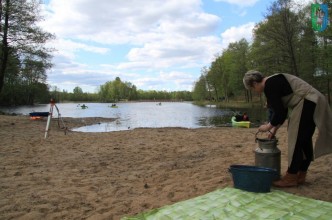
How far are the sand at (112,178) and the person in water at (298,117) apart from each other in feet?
1.36

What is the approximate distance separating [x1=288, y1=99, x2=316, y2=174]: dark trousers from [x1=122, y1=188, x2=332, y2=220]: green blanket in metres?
0.54

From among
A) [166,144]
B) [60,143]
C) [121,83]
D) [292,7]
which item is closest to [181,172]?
[166,144]

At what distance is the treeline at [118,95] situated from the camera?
156637 mm

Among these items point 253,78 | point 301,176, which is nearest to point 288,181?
point 301,176

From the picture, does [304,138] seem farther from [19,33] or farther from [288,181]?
[19,33]

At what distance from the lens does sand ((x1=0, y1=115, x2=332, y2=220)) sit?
14.8ft

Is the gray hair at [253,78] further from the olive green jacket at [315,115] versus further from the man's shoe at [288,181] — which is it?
the man's shoe at [288,181]

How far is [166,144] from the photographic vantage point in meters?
10.6

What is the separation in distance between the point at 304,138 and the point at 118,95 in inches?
6117

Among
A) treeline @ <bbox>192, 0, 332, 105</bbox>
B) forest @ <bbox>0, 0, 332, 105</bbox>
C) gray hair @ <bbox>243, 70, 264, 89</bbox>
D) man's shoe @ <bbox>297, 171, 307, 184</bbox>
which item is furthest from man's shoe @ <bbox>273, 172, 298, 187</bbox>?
treeline @ <bbox>192, 0, 332, 105</bbox>

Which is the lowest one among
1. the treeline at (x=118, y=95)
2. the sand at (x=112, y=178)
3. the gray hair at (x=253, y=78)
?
the sand at (x=112, y=178)

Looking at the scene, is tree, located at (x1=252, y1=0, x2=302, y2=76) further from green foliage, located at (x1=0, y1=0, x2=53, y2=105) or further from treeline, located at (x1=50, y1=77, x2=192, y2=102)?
treeline, located at (x1=50, y1=77, x2=192, y2=102)

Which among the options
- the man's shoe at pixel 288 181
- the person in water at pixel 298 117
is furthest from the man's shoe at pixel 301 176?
the man's shoe at pixel 288 181

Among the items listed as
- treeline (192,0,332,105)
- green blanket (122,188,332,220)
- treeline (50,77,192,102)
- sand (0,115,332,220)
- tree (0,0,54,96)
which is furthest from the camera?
treeline (50,77,192,102)
